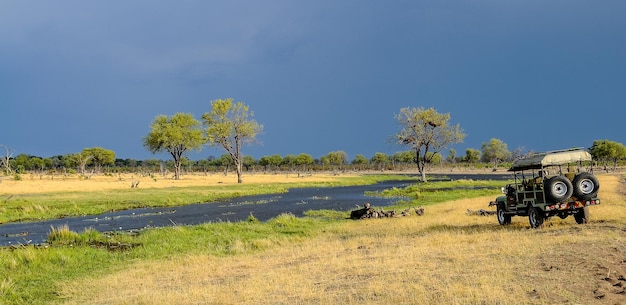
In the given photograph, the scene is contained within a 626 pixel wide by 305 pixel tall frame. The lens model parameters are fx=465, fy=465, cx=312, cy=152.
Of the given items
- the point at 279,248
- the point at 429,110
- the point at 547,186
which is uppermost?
the point at 429,110

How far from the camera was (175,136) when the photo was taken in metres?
103

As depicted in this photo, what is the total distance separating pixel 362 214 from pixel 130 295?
20.2 metres

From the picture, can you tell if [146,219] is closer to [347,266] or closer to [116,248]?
[116,248]

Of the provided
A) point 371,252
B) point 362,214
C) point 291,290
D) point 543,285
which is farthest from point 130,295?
point 362,214

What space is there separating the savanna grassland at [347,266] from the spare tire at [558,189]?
1306mm

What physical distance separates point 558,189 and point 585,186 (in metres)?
1.19

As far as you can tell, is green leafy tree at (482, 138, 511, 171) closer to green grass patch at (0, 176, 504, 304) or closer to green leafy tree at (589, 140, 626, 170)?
green leafy tree at (589, 140, 626, 170)

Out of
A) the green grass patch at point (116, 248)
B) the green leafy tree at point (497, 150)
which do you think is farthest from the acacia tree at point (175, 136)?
the green leafy tree at point (497, 150)

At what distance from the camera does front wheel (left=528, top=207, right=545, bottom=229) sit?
19953mm

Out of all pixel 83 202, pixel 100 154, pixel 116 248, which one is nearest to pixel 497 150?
pixel 100 154

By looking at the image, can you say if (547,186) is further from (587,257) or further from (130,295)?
(130,295)

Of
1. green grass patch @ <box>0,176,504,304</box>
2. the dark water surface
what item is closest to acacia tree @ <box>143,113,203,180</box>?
the dark water surface

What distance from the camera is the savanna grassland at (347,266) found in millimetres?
10922

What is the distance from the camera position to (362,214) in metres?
31.6
